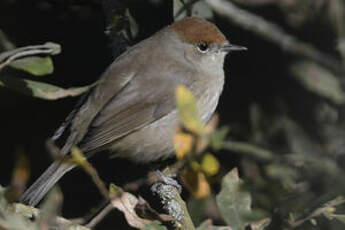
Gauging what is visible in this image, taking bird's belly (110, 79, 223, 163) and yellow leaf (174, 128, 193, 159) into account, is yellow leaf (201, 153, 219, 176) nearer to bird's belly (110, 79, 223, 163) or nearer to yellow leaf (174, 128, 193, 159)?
yellow leaf (174, 128, 193, 159)

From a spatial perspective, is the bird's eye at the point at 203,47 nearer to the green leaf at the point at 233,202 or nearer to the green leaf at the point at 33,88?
the green leaf at the point at 33,88

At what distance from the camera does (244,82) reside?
16.3 ft

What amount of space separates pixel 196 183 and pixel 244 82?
3.26 meters

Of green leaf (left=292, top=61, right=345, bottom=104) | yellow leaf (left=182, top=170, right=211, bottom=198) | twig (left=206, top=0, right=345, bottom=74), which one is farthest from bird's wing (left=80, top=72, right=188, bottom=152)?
yellow leaf (left=182, top=170, right=211, bottom=198)

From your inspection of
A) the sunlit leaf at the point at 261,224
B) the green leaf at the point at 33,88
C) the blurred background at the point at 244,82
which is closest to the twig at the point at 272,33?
the blurred background at the point at 244,82

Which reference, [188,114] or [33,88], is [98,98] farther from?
[188,114]

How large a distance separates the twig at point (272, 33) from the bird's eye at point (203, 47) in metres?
0.33

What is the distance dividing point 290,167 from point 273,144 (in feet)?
2.14

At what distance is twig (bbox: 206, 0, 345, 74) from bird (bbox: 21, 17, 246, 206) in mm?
405

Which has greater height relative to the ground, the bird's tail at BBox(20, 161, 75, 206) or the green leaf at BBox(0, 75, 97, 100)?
the green leaf at BBox(0, 75, 97, 100)

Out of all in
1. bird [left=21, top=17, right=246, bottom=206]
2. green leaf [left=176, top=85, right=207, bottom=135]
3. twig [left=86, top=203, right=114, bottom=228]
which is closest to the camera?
green leaf [left=176, top=85, right=207, bottom=135]

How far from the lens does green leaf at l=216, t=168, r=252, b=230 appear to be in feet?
6.41

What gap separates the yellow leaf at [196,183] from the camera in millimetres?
1778

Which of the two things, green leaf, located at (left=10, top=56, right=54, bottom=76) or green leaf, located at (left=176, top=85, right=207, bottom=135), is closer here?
green leaf, located at (left=176, top=85, right=207, bottom=135)
